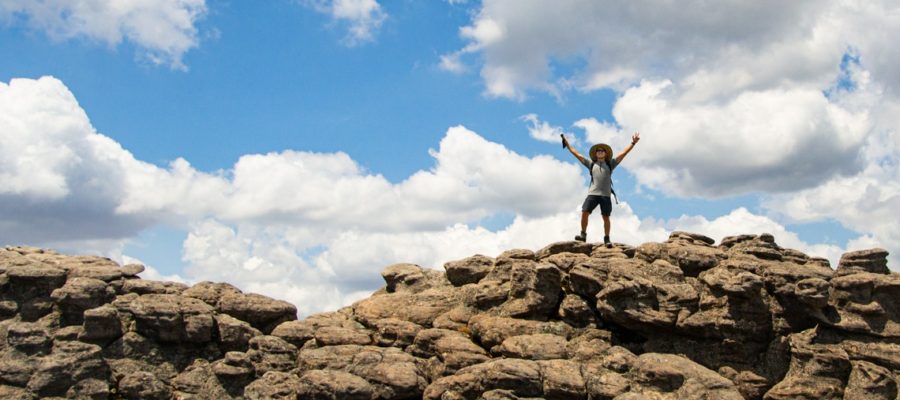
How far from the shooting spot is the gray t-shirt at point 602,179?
39000 mm

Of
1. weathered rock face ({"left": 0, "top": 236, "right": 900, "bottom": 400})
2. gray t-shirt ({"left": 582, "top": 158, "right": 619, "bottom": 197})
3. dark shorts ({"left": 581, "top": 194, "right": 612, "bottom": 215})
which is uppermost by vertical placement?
gray t-shirt ({"left": 582, "top": 158, "right": 619, "bottom": 197})

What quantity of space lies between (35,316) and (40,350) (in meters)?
3.33

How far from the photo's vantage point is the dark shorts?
39000 millimetres

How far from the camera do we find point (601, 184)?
128 feet

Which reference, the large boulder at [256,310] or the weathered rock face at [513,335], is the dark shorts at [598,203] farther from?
the large boulder at [256,310]

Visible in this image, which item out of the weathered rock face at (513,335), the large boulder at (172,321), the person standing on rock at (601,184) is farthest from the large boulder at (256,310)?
the person standing on rock at (601,184)

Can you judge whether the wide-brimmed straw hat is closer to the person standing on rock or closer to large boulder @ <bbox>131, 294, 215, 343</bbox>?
the person standing on rock

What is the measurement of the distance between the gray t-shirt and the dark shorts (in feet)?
0.73

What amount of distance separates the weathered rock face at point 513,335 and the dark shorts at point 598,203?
3.94 m

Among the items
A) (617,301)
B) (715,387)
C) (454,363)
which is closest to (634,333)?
(617,301)

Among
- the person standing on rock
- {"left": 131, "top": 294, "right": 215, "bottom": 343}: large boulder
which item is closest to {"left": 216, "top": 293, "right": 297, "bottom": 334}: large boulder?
{"left": 131, "top": 294, "right": 215, "bottom": 343}: large boulder

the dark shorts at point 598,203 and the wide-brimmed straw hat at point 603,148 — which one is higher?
the wide-brimmed straw hat at point 603,148

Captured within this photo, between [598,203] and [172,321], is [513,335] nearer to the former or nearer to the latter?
[598,203]

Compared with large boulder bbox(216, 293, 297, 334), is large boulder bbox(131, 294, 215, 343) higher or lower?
lower
